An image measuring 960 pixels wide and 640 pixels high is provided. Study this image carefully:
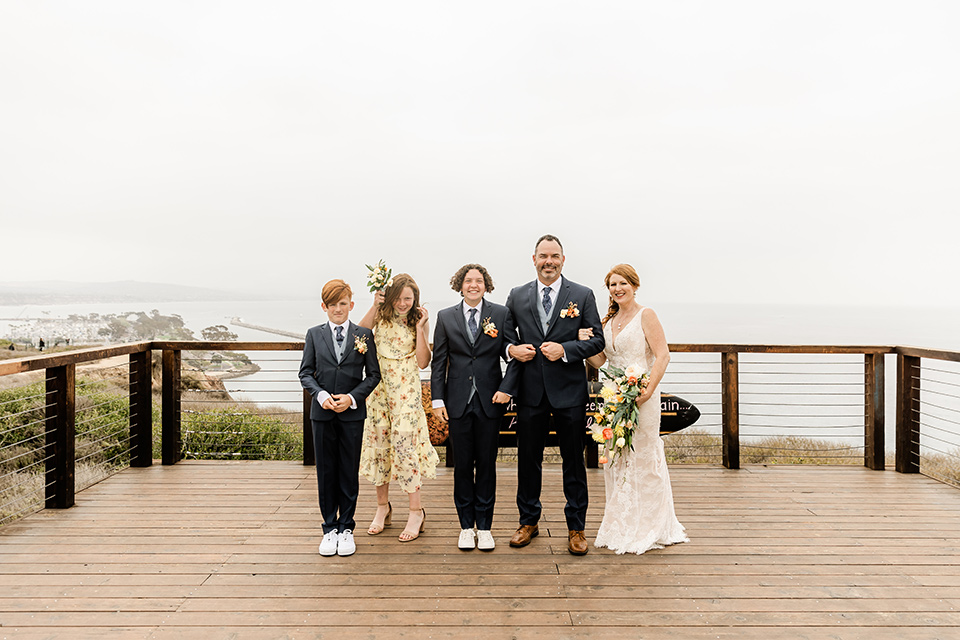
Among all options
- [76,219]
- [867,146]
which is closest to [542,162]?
[867,146]

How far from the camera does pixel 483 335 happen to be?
317cm

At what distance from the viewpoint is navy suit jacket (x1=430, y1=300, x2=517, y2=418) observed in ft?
10.4

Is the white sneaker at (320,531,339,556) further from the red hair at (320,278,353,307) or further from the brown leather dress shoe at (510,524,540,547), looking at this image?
the red hair at (320,278,353,307)

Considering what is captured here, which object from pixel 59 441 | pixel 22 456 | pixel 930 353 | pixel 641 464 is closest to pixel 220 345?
pixel 59 441

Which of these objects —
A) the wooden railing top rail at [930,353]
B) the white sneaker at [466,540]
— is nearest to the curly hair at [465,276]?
the white sneaker at [466,540]

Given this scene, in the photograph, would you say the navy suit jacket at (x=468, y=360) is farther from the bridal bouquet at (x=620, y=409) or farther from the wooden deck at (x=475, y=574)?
the wooden deck at (x=475, y=574)

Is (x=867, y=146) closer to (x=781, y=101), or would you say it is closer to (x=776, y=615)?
(x=781, y=101)

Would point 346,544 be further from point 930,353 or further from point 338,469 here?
point 930,353

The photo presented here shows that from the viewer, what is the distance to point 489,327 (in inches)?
122

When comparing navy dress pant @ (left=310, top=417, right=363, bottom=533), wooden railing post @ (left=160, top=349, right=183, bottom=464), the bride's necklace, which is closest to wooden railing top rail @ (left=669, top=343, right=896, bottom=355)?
the bride's necklace

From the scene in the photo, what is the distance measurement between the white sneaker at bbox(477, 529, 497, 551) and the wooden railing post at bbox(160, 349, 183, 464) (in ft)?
12.0

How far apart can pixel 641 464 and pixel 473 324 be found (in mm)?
1403

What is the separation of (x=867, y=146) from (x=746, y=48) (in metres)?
15.4

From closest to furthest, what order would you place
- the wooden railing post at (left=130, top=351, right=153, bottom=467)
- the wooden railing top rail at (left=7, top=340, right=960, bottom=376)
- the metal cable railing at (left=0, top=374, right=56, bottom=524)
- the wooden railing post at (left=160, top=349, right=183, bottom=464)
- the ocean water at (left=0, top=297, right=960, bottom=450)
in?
the metal cable railing at (left=0, top=374, right=56, bottom=524) → the wooden railing top rail at (left=7, top=340, right=960, bottom=376) → the wooden railing post at (left=130, top=351, right=153, bottom=467) → the wooden railing post at (left=160, top=349, right=183, bottom=464) → the ocean water at (left=0, top=297, right=960, bottom=450)
